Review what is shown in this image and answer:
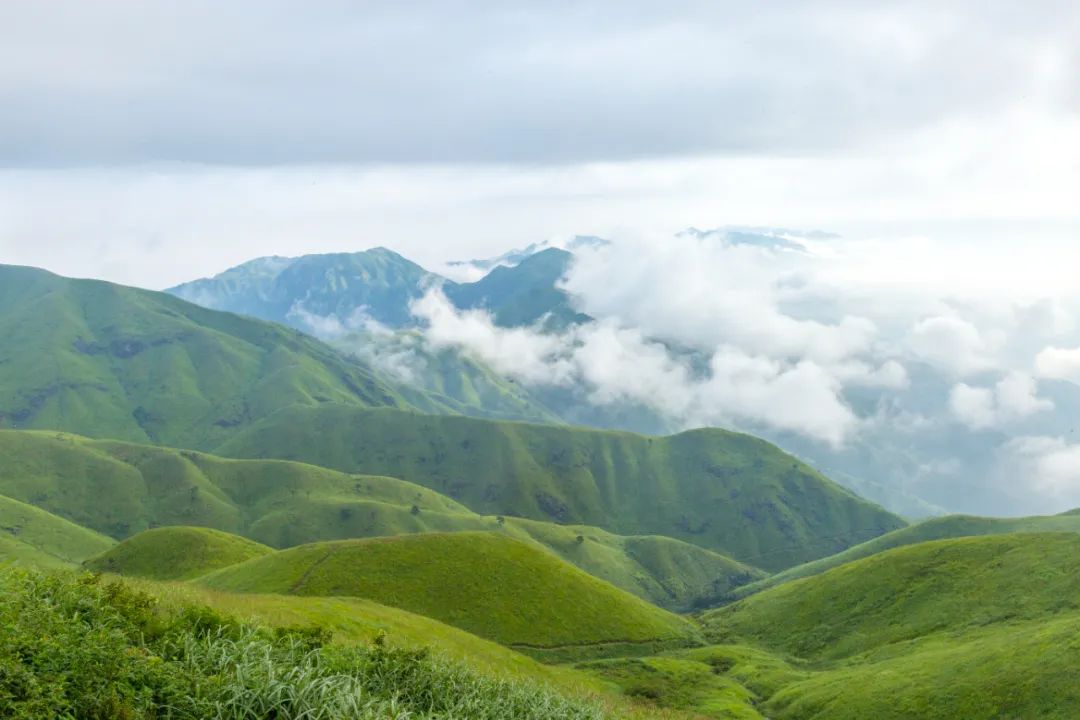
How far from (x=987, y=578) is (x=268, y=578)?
13632 cm

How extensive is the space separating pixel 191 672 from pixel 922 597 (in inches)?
5832

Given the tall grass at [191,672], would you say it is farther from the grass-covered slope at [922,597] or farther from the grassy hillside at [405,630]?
the grass-covered slope at [922,597]

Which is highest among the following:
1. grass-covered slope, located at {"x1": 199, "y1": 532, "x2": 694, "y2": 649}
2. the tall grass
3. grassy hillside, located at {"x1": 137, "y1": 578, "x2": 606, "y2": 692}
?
the tall grass

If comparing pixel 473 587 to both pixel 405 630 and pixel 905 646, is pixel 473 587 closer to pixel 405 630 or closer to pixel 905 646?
pixel 405 630

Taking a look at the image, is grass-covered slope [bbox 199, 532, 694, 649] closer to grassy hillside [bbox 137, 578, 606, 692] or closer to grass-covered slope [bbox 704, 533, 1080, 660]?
grass-covered slope [bbox 704, 533, 1080, 660]

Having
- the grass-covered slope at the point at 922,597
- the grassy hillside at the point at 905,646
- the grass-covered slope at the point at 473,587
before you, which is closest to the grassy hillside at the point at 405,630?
the grassy hillside at the point at 905,646

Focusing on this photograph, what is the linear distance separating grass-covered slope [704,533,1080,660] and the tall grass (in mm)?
119502

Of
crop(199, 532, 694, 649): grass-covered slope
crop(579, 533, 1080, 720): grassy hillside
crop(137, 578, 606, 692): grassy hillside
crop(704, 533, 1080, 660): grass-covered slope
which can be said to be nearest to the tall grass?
crop(137, 578, 606, 692): grassy hillside

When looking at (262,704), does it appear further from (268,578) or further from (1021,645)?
(268,578)

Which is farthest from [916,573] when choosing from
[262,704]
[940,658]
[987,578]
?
[262,704]

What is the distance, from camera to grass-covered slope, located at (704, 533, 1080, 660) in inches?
4801

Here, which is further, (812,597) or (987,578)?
(812,597)

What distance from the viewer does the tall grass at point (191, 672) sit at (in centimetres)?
1736

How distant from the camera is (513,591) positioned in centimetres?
15112
